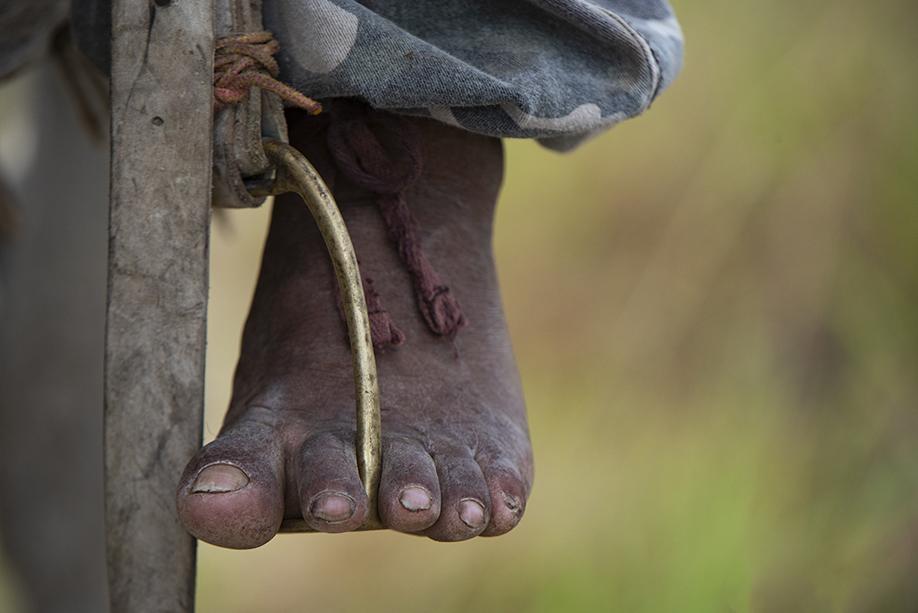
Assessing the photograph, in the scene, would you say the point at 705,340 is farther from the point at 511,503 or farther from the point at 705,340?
the point at 511,503

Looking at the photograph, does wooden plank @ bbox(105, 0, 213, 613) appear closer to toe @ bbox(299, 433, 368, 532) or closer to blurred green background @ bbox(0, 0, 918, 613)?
toe @ bbox(299, 433, 368, 532)

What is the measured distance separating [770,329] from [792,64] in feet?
1.66

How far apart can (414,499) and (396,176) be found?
0.24 m

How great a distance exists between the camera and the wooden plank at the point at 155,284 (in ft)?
2.16

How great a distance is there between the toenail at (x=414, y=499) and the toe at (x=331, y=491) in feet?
0.07

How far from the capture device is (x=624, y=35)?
2.39ft

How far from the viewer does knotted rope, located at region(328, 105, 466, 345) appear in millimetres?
771

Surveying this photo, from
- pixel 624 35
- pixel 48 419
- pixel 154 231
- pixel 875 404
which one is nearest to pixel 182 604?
pixel 154 231

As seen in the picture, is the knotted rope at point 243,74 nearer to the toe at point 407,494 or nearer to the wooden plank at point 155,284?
the wooden plank at point 155,284

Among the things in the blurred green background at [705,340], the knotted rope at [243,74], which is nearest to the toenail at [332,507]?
the knotted rope at [243,74]

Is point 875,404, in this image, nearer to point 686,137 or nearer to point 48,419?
point 686,137

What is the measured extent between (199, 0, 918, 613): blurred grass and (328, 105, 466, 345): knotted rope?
42.2 inches

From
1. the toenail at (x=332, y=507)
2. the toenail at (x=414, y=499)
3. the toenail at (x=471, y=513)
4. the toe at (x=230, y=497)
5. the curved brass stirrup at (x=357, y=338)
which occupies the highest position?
the curved brass stirrup at (x=357, y=338)

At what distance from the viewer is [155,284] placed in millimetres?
665
